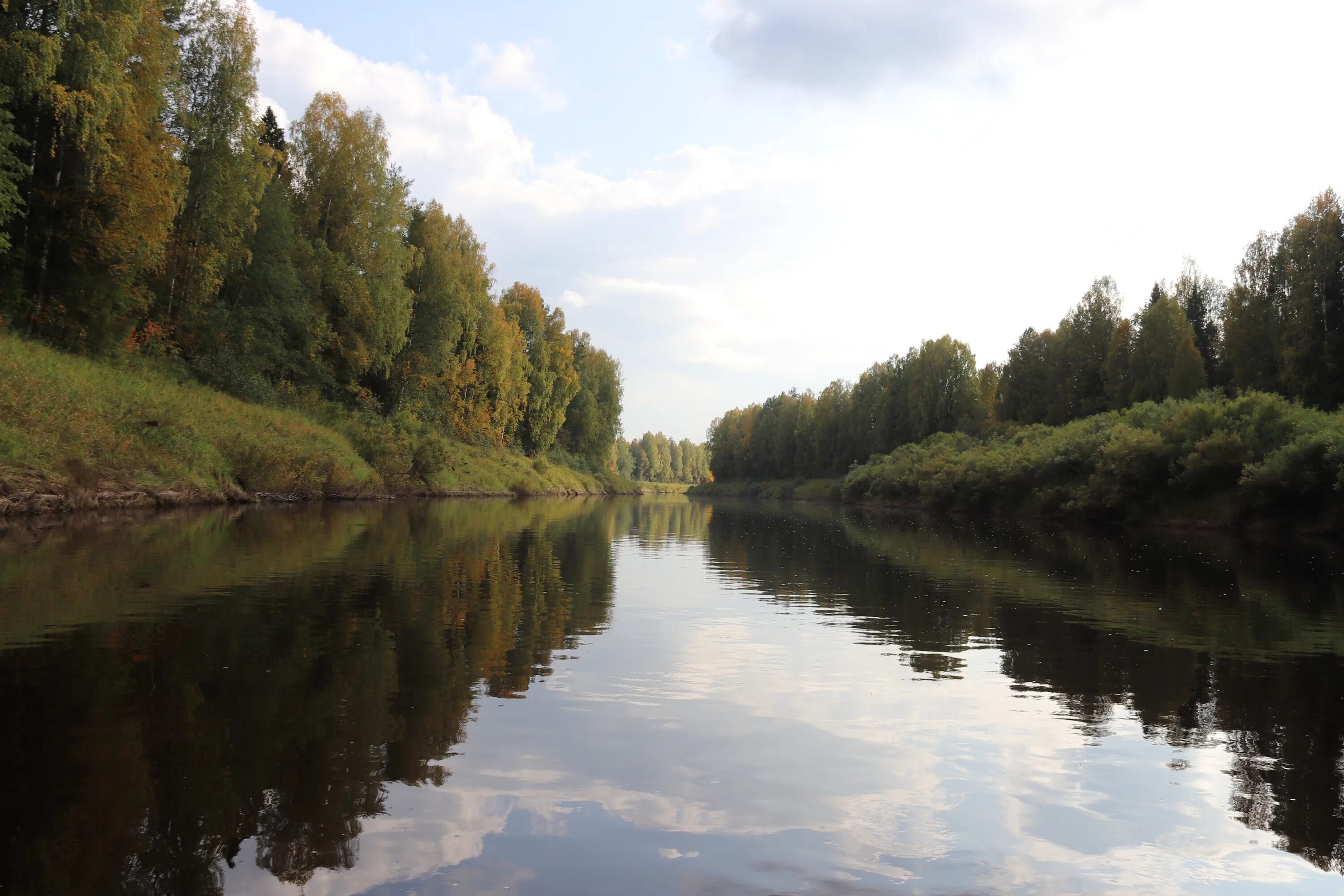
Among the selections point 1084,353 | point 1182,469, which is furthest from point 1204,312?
point 1182,469

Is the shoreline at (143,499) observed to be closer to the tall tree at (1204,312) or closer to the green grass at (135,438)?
the green grass at (135,438)

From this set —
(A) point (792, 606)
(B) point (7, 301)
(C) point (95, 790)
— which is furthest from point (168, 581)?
(B) point (7, 301)

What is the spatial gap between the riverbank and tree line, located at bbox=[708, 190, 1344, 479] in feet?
18.2

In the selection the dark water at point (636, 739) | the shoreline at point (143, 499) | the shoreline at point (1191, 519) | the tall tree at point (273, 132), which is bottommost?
the dark water at point (636, 739)

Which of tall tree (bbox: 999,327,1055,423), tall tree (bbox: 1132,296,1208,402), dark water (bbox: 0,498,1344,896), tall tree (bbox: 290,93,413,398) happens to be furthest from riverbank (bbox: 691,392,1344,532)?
tall tree (bbox: 290,93,413,398)

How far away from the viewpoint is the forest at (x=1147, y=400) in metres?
37.2

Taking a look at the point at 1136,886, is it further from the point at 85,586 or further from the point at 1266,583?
the point at 1266,583

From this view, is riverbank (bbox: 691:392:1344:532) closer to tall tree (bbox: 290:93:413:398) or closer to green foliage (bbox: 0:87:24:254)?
tall tree (bbox: 290:93:413:398)

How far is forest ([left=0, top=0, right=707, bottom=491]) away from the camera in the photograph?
25.0 m

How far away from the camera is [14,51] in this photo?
2273 centimetres

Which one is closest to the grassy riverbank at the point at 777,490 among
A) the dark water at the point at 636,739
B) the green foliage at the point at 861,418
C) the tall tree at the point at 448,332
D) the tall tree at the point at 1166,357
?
the green foliage at the point at 861,418

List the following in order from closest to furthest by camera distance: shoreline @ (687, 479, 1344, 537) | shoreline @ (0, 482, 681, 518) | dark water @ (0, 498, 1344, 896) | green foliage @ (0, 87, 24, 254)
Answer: dark water @ (0, 498, 1344, 896) < shoreline @ (0, 482, 681, 518) < green foliage @ (0, 87, 24, 254) < shoreline @ (687, 479, 1344, 537)

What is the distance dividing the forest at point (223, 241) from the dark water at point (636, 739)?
16.9 metres

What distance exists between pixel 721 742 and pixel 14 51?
27.6 metres
